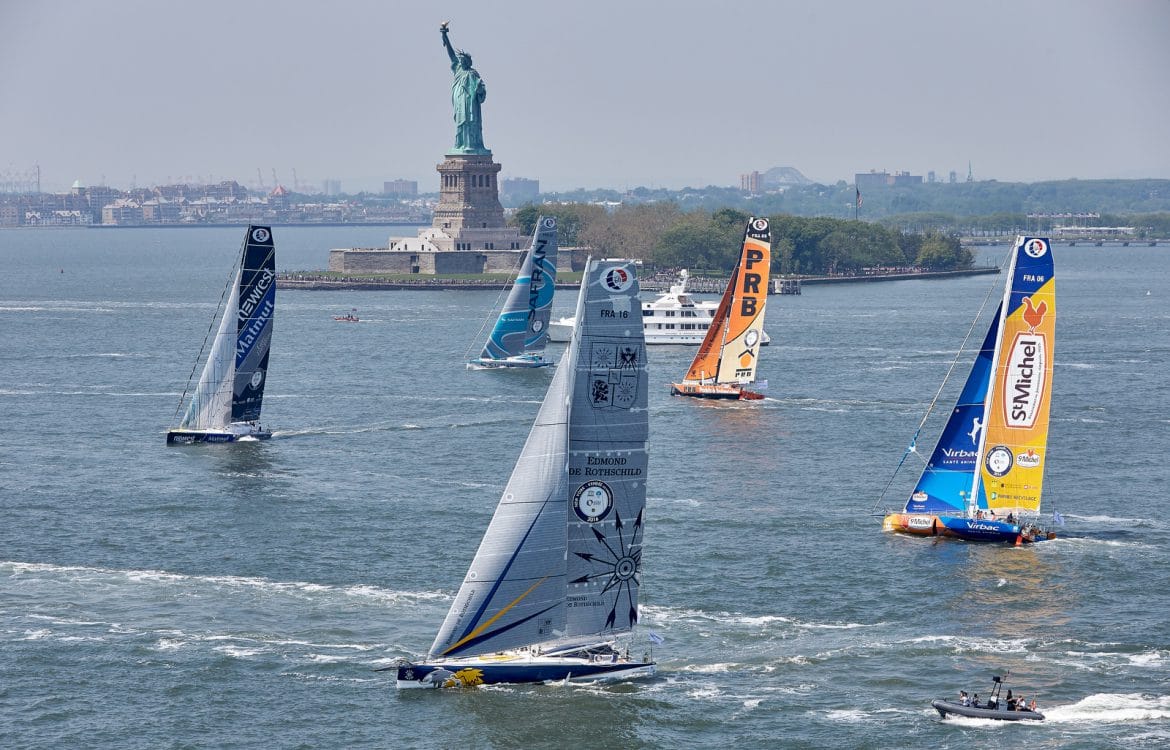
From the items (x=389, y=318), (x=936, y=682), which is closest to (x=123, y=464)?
(x=936, y=682)

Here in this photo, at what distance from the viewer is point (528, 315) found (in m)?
106

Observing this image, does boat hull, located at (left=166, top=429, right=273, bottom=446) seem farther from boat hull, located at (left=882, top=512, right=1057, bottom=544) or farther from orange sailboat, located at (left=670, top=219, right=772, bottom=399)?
boat hull, located at (left=882, top=512, right=1057, bottom=544)

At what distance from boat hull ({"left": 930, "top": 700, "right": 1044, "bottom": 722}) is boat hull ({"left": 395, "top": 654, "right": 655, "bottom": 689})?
713 cm

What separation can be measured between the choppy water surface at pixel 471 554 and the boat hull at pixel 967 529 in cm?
80

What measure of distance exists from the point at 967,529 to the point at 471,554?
15.6 metres

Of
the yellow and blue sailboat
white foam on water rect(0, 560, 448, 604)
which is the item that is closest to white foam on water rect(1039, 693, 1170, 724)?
the yellow and blue sailboat

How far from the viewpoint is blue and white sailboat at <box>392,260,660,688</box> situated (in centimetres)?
3931

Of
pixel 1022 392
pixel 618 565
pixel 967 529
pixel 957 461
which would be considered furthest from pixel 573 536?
pixel 1022 392

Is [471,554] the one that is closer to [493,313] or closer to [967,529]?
[967,529]

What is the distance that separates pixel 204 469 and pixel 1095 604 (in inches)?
1381

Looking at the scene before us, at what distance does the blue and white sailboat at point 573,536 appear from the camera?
39312mm

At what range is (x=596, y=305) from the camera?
3903 centimetres

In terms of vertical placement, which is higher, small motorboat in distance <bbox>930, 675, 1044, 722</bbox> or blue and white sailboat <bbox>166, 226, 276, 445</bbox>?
blue and white sailboat <bbox>166, 226, 276, 445</bbox>

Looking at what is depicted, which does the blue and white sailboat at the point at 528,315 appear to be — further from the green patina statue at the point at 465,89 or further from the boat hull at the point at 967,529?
the green patina statue at the point at 465,89
